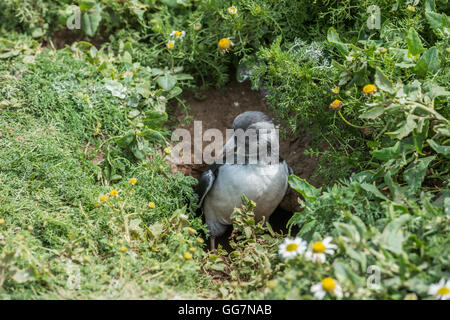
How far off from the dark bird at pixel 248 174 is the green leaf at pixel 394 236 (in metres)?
1.37

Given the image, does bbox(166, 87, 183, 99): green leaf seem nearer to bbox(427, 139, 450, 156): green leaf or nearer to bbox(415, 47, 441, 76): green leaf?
bbox(415, 47, 441, 76): green leaf

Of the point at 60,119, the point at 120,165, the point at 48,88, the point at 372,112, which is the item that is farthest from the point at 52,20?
the point at 372,112

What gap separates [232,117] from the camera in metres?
4.16

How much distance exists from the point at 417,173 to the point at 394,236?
596 millimetres

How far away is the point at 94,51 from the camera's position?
4.03 metres

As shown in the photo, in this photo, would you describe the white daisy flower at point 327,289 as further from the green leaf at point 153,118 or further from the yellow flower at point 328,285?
the green leaf at point 153,118

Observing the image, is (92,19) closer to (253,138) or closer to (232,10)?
(232,10)

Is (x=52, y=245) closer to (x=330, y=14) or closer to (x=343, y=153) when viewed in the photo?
(x=343, y=153)

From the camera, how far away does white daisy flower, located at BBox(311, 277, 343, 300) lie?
2.03 metres

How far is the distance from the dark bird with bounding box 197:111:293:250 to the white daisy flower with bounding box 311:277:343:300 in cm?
144

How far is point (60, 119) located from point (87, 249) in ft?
4.08

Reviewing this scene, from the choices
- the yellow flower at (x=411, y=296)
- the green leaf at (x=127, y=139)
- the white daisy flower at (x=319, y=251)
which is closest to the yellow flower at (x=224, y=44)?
the green leaf at (x=127, y=139)

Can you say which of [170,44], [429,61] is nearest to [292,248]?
[429,61]

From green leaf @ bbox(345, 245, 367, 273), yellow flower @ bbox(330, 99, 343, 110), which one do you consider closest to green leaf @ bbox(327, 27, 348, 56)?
yellow flower @ bbox(330, 99, 343, 110)
